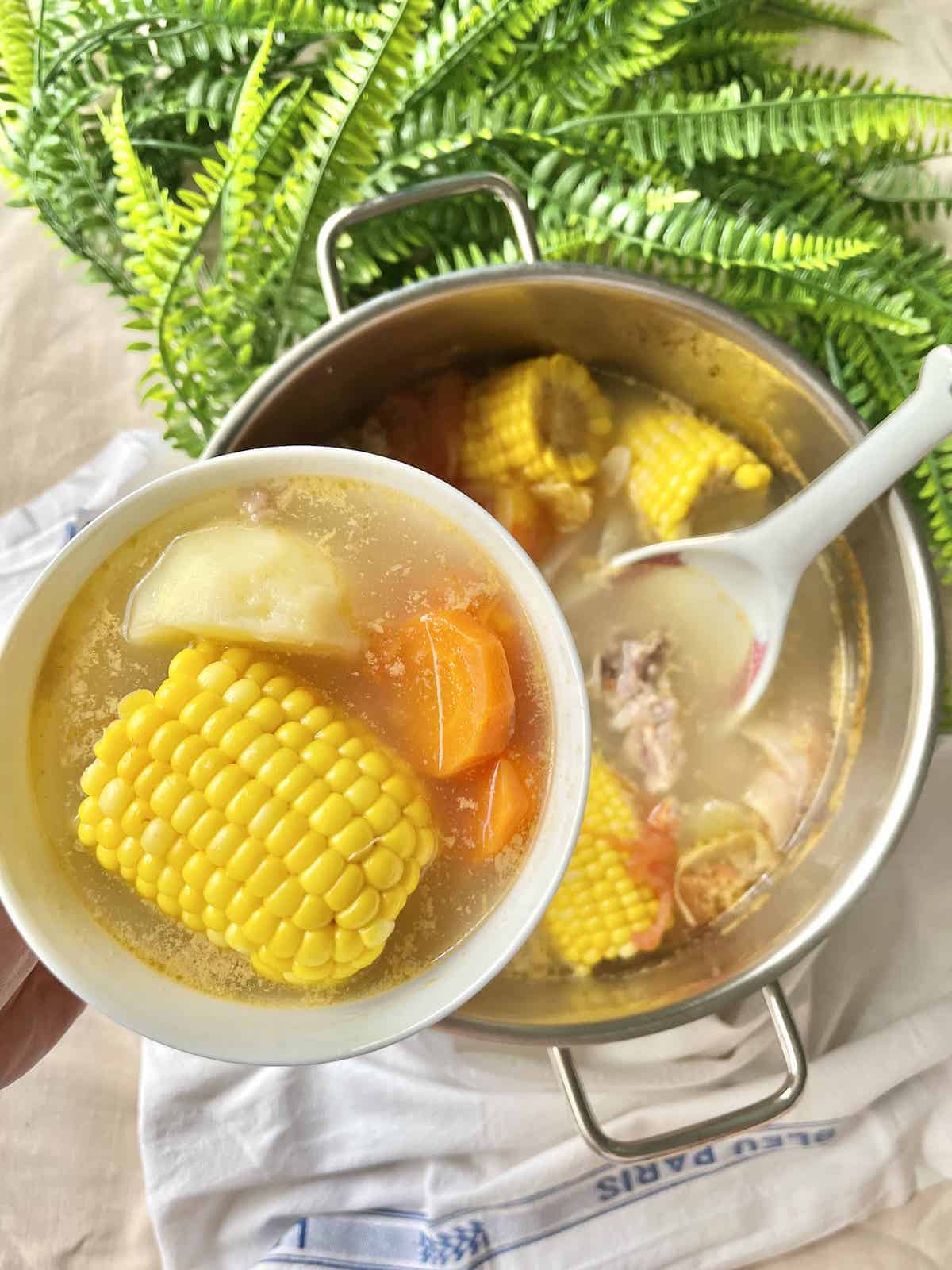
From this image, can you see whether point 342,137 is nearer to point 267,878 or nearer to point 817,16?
point 817,16

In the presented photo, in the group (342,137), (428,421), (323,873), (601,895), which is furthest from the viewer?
(428,421)

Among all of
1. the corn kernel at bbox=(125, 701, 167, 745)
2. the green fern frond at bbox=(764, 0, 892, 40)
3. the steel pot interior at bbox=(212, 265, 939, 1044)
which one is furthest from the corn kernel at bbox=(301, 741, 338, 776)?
the green fern frond at bbox=(764, 0, 892, 40)

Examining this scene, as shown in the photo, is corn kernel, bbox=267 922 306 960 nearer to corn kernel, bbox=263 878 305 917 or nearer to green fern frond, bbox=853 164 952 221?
corn kernel, bbox=263 878 305 917

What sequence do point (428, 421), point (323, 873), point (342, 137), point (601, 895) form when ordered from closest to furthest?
point (323, 873), point (342, 137), point (601, 895), point (428, 421)

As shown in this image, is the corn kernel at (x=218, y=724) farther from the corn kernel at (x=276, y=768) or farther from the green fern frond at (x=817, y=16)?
the green fern frond at (x=817, y=16)

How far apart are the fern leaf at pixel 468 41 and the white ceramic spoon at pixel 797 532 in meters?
0.57

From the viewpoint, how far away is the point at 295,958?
66cm

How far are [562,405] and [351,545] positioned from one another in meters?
0.56

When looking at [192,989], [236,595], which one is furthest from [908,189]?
[192,989]

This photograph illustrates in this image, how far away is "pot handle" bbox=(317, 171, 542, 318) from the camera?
3.25 ft

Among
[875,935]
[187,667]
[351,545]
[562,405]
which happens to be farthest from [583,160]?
[875,935]

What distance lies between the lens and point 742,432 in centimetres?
126

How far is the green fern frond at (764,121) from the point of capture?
1030mm

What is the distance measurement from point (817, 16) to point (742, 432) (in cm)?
52
